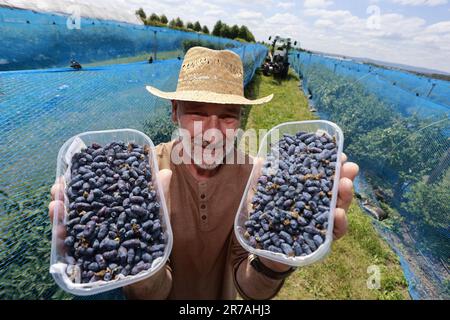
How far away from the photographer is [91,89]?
271 centimetres

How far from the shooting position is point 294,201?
1.47 meters

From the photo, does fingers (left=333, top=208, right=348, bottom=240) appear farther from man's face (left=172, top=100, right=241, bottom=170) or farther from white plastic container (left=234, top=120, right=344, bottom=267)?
man's face (left=172, top=100, right=241, bottom=170)

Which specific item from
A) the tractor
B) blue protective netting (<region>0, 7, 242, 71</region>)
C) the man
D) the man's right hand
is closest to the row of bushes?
the man

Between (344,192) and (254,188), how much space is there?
0.52 metres

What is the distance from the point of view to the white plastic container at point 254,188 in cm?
134

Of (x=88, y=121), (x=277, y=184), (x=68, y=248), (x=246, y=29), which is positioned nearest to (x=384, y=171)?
(x=277, y=184)

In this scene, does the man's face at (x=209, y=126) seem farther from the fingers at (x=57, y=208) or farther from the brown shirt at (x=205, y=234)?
the fingers at (x=57, y=208)

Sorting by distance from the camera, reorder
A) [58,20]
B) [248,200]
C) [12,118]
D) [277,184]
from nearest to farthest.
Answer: [277,184] < [248,200] < [12,118] < [58,20]

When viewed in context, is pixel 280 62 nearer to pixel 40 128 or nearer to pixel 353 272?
pixel 353 272

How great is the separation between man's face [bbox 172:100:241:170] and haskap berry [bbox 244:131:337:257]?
1.02 ft

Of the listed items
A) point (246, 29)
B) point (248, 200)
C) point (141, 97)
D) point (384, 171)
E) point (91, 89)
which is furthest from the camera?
point (246, 29)

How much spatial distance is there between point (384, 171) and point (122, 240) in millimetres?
4909
